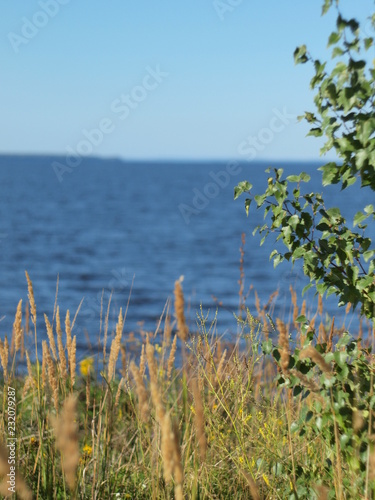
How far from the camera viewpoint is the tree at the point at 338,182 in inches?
87.9

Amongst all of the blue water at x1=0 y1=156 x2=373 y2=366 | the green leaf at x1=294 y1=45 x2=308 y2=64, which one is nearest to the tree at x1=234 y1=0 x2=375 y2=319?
the green leaf at x1=294 y1=45 x2=308 y2=64

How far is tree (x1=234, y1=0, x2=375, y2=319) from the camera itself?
223 cm

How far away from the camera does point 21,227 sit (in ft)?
137

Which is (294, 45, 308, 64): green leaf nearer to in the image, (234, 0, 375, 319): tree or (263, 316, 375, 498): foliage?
→ (234, 0, 375, 319): tree

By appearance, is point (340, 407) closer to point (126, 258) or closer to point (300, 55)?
point (300, 55)

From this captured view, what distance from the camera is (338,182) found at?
235cm

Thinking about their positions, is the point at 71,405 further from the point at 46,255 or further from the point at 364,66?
the point at 46,255

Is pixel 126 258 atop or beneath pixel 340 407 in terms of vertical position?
atop

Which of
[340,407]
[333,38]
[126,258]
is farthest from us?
[126,258]

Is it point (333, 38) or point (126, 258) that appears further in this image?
point (126, 258)

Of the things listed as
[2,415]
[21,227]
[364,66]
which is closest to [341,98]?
[364,66]

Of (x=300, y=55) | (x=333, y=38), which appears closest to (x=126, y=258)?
(x=300, y=55)

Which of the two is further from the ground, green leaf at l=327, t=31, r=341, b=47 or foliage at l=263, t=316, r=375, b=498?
green leaf at l=327, t=31, r=341, b=47

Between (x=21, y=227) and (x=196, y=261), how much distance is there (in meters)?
15.1
